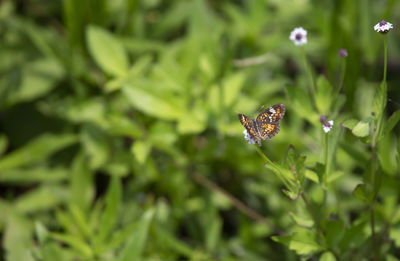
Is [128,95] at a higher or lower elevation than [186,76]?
lower

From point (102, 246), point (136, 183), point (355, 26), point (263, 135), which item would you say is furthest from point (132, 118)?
point (355, 26)

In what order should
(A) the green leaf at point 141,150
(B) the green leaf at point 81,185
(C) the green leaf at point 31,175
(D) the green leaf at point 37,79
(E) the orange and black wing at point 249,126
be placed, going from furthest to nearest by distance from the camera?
(D) the green leaf at point 37,79 → (C) the green leaf at point 31,175 → (B) the green leaf at point 81,185 → (A) the green leaf at point 141,150 → (E) the orange and black wing at point 249,126

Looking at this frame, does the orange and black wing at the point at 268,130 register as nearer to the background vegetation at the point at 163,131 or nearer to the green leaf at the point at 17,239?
the background vegetation at the point at 163,131

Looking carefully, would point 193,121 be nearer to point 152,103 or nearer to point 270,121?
point 152,103

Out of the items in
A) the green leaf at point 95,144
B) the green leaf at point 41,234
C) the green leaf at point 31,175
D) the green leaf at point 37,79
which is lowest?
the green leaf at point 41,234

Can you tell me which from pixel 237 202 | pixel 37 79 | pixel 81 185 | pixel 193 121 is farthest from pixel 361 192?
pixel 37 79

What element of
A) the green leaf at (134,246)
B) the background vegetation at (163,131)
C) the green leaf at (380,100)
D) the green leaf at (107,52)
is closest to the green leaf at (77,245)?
the background vegetation at (163,131)

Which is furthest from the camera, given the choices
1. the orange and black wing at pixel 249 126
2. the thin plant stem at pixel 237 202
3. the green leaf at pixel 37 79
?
the green leaf at pixel 37 79

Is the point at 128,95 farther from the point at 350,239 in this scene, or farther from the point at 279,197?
the point at 350,239

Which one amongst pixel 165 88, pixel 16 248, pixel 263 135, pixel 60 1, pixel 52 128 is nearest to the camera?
pixel 263 135
